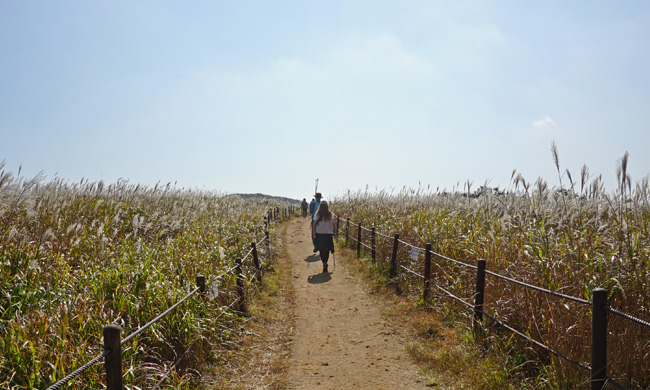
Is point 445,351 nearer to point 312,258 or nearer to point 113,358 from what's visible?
point 113,358

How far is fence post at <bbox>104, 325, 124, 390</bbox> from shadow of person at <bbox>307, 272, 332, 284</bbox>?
704cm

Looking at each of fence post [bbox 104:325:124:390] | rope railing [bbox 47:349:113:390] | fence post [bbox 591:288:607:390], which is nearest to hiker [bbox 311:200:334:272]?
fence post [bbox 591:288:607:390]

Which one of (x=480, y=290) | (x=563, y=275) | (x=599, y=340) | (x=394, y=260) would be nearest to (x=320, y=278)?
(x=394, y=260)

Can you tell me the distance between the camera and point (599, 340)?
327 cm

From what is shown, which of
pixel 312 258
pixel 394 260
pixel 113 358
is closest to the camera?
pixel 113 358

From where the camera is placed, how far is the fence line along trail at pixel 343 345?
182 inches

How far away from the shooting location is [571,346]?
12.6ft

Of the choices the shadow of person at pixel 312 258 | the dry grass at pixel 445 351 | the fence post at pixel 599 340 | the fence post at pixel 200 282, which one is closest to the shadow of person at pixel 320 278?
the shadow of person at pixel 312 258

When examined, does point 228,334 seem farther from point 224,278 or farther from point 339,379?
point 339,379

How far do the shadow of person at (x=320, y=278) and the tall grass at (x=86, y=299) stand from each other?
2632 millimetres

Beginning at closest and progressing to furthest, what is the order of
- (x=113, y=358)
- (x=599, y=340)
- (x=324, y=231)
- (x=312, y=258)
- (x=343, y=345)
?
1. (x=113, y=358)
2. (x=599, y=340)
3. (x=343, y=345)
4. (x=324, y=231)
5. (x=312, y=258)

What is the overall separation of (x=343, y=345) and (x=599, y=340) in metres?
3.42

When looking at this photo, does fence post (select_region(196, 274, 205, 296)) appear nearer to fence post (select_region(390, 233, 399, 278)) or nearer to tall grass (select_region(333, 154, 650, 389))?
tall grass (select_region(333, 154, 650, 389))

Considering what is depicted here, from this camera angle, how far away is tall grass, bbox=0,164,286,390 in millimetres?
3309
